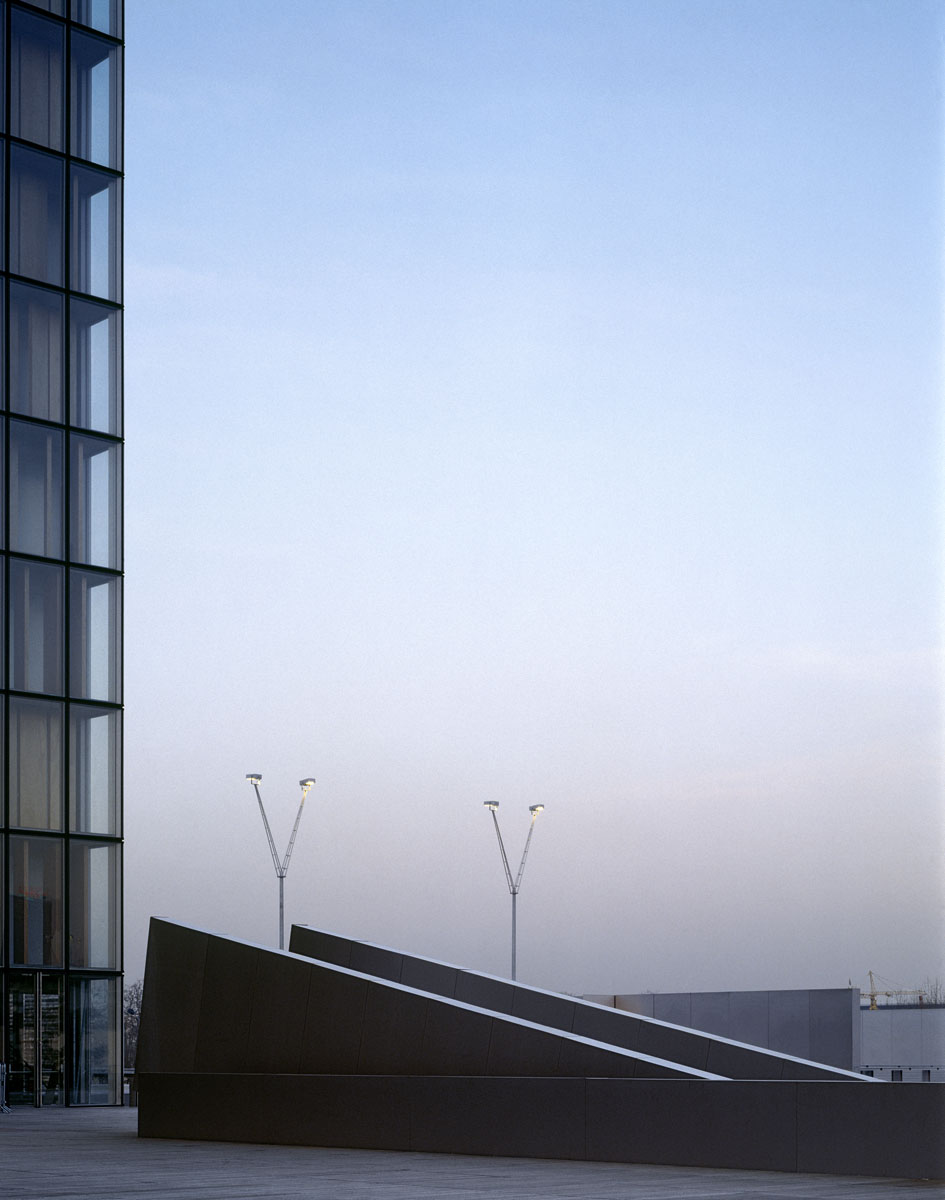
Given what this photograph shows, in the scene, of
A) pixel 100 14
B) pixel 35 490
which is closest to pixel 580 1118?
pixel 35 490

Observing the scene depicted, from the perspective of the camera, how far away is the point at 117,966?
34750mm

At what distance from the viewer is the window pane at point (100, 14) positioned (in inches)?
1458

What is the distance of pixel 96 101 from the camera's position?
1464 inches

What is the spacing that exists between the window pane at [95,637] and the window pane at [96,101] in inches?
405

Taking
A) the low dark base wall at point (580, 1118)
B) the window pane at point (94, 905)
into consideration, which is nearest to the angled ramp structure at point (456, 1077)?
the low dark base wall at point (580, 1118)

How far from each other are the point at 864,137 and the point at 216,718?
1760 inches

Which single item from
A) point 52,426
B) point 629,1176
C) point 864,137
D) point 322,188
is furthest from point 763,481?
point 864,137

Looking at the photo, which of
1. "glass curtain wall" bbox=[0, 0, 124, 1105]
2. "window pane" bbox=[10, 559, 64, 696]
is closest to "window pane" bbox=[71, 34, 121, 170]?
"glass curtain wall" bbox=[0, 0, 124, 1105]

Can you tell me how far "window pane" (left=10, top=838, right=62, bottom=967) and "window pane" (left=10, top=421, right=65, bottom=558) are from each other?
6586 mm

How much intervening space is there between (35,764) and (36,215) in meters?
12.6

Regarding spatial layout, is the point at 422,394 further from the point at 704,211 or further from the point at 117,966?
the point at 704,211

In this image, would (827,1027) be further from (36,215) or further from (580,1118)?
(36,215)

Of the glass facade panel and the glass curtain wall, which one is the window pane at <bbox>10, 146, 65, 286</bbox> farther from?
the glass facade panel

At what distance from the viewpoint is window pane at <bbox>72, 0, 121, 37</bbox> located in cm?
3703
